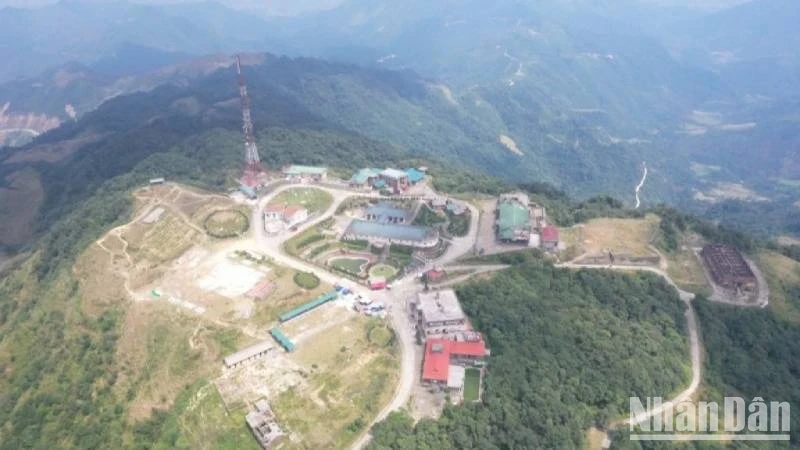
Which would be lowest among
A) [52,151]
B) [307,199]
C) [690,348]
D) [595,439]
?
[52,151]

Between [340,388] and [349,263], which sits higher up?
[340,388]

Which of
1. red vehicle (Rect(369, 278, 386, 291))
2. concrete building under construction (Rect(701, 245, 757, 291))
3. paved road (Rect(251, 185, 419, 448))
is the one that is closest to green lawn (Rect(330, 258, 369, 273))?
paved road (Rect(251, 185, 419, 448))

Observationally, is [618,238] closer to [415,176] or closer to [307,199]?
[415,176]

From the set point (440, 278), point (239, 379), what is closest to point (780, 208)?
point (440, 278)

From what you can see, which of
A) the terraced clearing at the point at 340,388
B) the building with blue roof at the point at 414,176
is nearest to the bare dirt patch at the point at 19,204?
the building with blue roof at the point at 414,176

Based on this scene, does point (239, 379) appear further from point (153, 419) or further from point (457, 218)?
point (457, 218)

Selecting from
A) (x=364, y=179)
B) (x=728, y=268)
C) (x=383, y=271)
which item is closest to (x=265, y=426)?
(x=383, y=271)

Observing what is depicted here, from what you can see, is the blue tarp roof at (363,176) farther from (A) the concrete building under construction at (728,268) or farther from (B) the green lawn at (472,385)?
(A) the concrete building under construction at (728,268)
